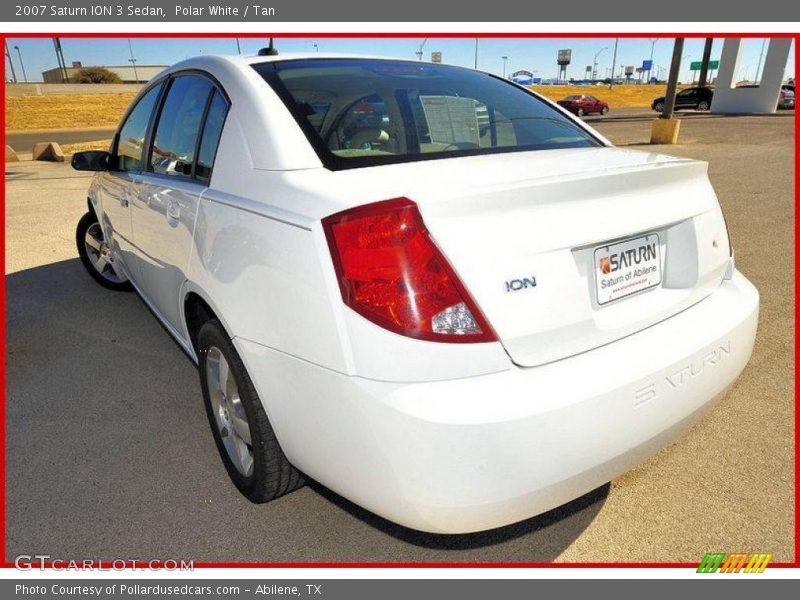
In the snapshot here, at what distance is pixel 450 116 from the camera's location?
101 inches

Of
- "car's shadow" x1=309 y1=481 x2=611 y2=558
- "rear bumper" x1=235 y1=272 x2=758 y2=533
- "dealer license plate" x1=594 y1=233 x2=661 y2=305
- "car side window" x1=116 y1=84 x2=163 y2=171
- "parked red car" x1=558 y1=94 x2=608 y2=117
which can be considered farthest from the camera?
"parked red car" x1=558 y1=94 x2=608 y2=117

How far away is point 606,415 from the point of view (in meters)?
1.58

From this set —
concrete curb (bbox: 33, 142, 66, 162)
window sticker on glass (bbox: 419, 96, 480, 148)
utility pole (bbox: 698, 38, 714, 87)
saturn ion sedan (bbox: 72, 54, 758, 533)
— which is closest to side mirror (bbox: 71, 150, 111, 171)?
saturn ion sedan (bbox: 72, 54, 758, 533)

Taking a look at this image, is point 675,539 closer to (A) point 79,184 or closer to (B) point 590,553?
(B) point 590,553

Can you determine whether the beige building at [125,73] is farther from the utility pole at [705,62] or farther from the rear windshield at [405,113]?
the rear windshield at [405,113]

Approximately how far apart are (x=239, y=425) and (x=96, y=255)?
11.6ft

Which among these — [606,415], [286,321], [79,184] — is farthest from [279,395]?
[79,184]

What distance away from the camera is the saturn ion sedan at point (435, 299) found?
4.85 feet

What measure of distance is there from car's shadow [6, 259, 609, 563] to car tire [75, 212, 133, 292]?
1.30 metres

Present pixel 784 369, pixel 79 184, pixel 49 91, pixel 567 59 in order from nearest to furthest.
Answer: pixel 784 369 < pixel 79 184 < pixel 49 91 < pixel 567 59

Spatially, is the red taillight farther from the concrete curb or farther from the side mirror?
the concrete curb

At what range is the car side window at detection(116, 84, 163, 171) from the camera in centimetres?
328

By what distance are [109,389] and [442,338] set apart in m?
2.57

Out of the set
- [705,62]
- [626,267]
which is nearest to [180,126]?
[626,267]
